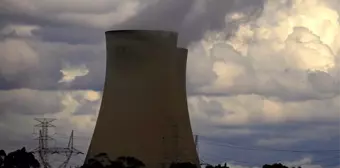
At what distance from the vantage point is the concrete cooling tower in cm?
2820

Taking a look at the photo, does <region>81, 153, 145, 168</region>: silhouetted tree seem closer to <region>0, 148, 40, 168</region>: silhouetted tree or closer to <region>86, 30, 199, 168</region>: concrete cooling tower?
<region>86, 30, 199, 168</region>: concrete cooling tower

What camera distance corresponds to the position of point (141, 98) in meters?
28.5

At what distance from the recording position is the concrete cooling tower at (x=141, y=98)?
92.5 feet

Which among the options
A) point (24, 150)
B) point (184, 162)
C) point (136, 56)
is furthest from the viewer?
point (24, 150)

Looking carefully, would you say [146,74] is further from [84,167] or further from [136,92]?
[84,167]

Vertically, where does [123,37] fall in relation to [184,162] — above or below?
above

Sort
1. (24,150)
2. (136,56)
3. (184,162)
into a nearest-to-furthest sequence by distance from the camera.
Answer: (136,56)
(184,162)
(24,150)

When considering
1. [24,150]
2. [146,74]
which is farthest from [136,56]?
[24,150]

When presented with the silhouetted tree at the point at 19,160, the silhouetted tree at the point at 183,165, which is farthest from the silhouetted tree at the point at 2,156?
the silhouetted tree at the point at 183,165

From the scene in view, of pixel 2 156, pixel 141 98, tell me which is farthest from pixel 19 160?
pixel 141 98

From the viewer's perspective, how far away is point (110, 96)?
2866cm

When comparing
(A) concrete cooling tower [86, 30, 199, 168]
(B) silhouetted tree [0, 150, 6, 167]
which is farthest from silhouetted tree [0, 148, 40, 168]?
(A) concrete cooling tower [86, 30, 199, 168]

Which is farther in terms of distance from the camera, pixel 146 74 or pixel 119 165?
pixel 119 165

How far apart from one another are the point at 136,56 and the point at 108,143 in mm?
2926
